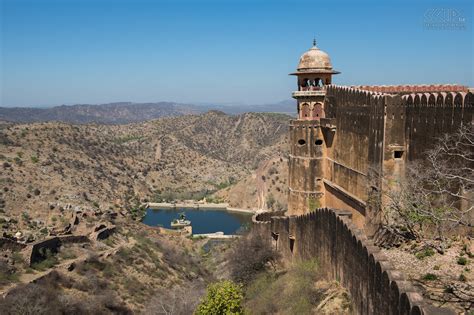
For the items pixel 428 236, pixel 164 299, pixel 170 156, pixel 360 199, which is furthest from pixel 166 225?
pixel 428 236

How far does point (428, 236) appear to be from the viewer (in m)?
15.2

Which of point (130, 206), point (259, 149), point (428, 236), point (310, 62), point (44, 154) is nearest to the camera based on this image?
point (428, 236)

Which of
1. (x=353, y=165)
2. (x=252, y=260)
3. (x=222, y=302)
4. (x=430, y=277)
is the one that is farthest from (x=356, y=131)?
(x=430, y=277)

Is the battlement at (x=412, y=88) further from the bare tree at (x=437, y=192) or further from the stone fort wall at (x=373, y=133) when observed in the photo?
the bare tree at (x=437, y=192)

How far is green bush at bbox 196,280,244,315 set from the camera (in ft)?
56.2

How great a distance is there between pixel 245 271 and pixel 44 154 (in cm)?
4720

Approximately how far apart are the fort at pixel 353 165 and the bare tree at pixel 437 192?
578 mm

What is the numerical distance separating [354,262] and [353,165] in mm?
9459

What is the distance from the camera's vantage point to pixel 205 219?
236ft

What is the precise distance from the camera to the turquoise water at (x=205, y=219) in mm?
65875

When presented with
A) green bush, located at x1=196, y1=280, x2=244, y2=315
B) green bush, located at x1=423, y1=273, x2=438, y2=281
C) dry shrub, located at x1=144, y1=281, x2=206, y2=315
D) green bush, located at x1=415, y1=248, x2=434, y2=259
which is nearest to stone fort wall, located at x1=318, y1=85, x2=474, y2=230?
green bush, located at x1=415, y1=248, x2=434, y2=259

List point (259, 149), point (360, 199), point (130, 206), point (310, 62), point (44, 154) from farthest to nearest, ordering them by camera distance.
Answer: point (259, 149), point (130, 206), point (44, 154), point (310, 62), point (360, 199)

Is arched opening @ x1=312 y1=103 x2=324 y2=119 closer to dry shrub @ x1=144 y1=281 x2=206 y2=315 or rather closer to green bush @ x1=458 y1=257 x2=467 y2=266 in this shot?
dry shrub @ x1=144 y1=281 x2=206 y2=315

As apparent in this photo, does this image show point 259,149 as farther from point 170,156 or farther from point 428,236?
point 428,236
